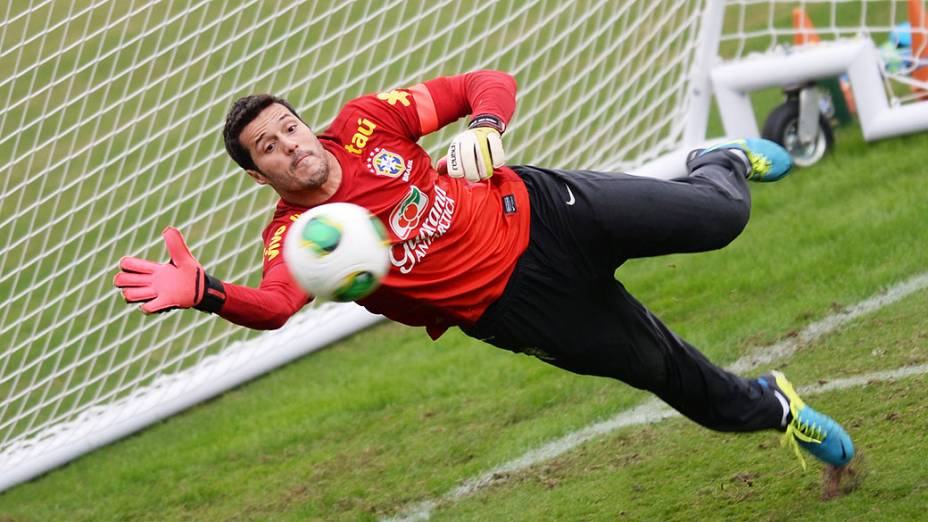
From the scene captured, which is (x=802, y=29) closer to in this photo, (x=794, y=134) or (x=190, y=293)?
(x=794, y=134)

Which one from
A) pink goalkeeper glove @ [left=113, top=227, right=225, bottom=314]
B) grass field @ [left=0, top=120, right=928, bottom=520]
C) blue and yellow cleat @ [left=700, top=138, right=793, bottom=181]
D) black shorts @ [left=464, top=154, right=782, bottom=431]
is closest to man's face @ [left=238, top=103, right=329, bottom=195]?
pink goalkeeper glove @ [left=113, top=227, right=225, bottom=314]

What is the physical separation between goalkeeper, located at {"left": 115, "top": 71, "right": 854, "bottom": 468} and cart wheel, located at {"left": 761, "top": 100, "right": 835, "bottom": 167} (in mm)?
3331

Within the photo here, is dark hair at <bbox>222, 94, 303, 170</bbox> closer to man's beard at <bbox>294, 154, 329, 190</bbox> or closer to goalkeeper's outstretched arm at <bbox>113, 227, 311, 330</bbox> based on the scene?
man's beard at <bbox>294, 154, 329, 190</bbox>

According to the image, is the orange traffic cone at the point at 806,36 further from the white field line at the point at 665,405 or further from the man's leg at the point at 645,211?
the man's leg at the point at 645,211

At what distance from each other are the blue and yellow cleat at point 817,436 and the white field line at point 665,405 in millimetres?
826

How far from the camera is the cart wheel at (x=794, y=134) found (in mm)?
7285

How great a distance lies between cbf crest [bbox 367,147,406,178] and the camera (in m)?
3.88

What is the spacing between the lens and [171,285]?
329cm

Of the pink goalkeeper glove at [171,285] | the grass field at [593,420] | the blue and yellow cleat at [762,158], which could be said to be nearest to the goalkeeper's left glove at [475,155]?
the pink goalkeeper glove at [171,285]

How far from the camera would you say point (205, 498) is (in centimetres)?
552

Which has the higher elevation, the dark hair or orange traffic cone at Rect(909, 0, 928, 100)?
the dark hair

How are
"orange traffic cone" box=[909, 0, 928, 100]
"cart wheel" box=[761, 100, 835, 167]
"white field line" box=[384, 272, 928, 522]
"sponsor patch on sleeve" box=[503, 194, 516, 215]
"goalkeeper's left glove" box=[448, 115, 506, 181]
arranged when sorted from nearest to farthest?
1. "goalkeeper's left glove" box=[448, 115, 506, 181]
2. "sponsor patch on sleeve" box=[503, 194, 516, 215]
3. "white field line" box=[384, 272, 928, 522]
4. "cart wheel" box=[761, 100, 835, 167]
5. "orange traffic cone" box=[909, 0, 928, 100]

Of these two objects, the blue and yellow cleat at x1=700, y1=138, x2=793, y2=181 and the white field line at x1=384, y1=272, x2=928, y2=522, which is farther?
the white field line at x1=384, y1=272, x2=928, y2=522

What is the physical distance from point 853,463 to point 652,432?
3.63 feet
